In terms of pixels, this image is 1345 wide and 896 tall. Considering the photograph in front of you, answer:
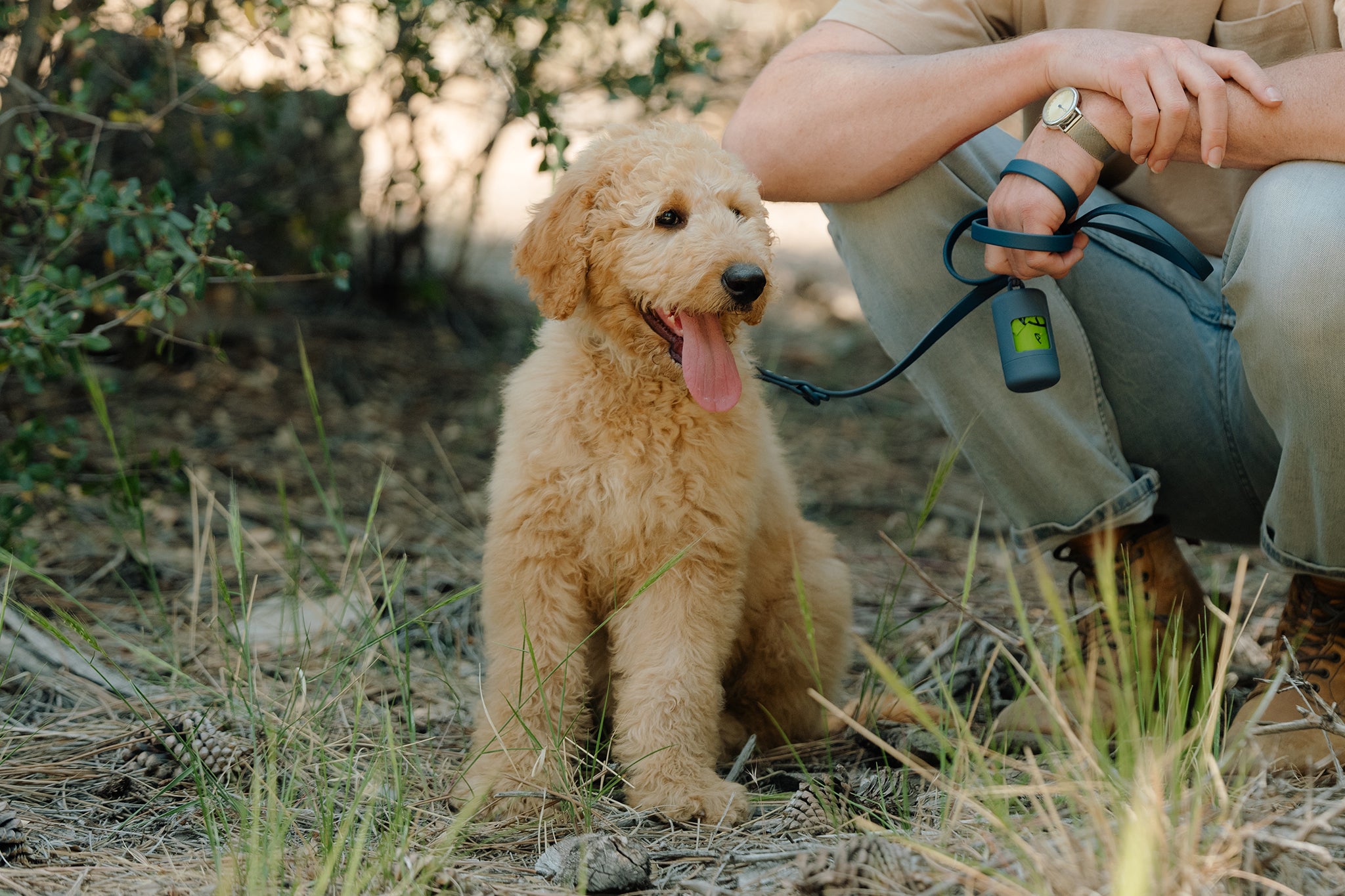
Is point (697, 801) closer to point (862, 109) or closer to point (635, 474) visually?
point (635, 474)

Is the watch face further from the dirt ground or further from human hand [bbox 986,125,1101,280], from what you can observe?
the dirt ground

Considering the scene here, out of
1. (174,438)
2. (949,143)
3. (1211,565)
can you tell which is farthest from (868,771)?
(174,438)

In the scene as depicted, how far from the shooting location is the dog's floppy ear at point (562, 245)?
2363mm

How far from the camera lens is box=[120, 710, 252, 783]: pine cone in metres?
2.12

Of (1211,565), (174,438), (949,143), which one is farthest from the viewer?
(174,438)

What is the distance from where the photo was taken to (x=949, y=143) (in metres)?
2.32

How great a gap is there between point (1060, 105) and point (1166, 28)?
43cm

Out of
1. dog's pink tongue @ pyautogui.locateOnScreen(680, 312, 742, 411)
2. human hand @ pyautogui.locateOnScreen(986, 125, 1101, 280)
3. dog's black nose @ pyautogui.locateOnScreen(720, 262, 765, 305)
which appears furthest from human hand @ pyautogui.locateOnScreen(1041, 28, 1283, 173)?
dog's pink tongue @ pyautogui.locateOnScreen(680, 312, 742, 411)

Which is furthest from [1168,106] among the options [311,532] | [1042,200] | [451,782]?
[311,532]

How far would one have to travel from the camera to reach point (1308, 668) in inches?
91.3

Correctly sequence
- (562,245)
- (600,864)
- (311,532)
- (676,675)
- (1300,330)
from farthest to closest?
(311,532) < (562,245) < (676,675) < (1300,330) < (600,864)

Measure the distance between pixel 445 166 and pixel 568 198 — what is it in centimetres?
390

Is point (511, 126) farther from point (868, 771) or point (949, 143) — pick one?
point (868, 771)

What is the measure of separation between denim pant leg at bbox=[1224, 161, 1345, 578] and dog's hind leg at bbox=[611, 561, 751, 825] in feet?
3.56
